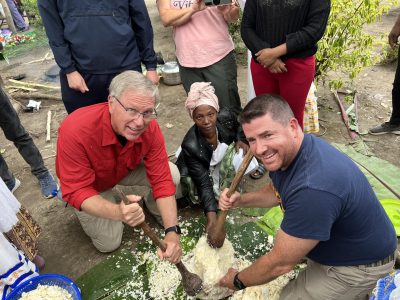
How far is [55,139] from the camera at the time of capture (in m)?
4.72

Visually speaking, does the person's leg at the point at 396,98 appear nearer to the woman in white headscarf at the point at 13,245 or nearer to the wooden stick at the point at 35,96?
the woman in white headscarf at the point at 13,245

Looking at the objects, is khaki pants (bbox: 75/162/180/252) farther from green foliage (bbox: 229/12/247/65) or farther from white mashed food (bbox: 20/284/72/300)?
green foliage (bbox: 229/12/247/65)

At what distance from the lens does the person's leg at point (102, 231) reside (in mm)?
2791

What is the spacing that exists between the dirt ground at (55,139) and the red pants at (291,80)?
99cm

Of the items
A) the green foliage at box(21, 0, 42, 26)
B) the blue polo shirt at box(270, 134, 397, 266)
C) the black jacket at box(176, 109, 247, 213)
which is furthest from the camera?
the green foliage at box(21, 0, 42, 26)

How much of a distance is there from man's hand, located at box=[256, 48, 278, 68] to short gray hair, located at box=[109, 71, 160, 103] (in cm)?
112

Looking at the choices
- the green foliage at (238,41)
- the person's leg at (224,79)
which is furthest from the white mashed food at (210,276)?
the green foliage at (238,41)

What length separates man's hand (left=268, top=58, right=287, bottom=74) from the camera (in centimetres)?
277

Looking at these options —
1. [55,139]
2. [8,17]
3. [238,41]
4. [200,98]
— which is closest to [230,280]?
[200,98]

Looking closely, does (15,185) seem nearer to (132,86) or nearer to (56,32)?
(56,32)

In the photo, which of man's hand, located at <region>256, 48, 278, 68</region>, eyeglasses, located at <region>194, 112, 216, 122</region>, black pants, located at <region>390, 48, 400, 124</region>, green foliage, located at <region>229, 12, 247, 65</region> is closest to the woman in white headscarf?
eyeglasses, located at <region>194, 112, 216, 122</region>

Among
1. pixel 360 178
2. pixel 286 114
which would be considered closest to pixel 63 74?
pixel 286 114

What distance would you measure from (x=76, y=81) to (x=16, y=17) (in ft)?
30.3

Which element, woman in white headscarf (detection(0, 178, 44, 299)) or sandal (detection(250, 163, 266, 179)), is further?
sandal (detection(250, 163, 266, 179))
